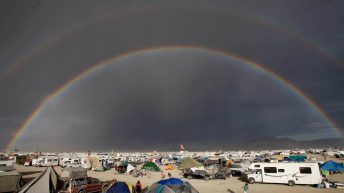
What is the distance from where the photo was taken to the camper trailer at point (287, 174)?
29.9 metres

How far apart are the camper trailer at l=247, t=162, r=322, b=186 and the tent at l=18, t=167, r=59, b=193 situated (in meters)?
23.4

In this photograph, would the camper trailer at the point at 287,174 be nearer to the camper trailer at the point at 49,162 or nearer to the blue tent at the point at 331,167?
the blue tent at the point at 331,167

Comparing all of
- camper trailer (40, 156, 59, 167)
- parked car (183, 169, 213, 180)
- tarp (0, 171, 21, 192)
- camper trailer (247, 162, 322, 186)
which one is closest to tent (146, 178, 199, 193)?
tarp (0, 171, 21, 192)

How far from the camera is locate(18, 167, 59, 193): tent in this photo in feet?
70.0

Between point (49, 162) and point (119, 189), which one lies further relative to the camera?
point (49, 162)

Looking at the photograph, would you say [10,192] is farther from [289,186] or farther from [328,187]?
[328,187]

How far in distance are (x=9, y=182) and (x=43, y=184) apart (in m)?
5.91

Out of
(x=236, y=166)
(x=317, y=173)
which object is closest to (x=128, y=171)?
(x=236, y=166)

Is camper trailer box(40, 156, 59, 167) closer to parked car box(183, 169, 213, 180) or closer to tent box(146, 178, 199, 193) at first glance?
parked car box(183, 169, 213, 180)

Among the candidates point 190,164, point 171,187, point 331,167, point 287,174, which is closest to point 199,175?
point 190,164

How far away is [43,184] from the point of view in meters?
22.9

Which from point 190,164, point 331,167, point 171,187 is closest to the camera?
point 171,187

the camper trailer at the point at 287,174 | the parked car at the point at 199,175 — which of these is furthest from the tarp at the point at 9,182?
the camper trailer at the point at 287,174

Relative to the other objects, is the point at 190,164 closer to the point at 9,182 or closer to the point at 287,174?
the point at 287,174
